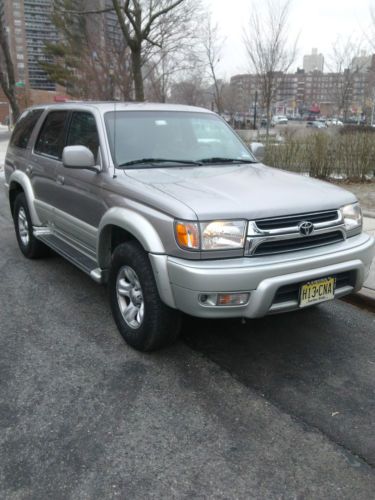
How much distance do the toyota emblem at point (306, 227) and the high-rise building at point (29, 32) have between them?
62.2 feet

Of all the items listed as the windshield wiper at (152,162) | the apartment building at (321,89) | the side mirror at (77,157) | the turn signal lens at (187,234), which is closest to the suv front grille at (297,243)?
the turn signal lens at (187,234)

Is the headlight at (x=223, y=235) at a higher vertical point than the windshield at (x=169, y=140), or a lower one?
lower

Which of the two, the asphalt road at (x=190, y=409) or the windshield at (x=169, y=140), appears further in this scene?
the windshield at (x=169, y=140)

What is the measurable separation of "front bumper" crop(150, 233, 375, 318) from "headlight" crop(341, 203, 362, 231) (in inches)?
17.7

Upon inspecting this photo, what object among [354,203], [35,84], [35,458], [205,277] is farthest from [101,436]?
[35,84]

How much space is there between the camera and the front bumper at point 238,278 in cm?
298

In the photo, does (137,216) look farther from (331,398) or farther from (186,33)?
(186,33)

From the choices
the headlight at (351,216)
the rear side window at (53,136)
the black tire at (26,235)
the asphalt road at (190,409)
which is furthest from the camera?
the black tire at (26,235)

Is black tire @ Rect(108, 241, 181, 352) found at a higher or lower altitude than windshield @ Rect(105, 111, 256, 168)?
lower

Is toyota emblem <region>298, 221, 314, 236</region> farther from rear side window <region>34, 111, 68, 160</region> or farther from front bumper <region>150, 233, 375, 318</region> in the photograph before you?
rear side window <region>34, 111, 68, 160</region>

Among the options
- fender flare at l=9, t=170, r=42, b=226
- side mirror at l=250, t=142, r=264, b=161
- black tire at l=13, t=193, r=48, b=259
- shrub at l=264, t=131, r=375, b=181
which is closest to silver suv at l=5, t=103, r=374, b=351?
side mirror at l=250, t=142, r=264, b=161

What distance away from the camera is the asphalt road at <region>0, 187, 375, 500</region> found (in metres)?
2.40

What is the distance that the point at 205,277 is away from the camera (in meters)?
2.96

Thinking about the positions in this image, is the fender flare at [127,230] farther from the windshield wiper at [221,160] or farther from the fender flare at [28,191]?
the fender flare at [28,191]
